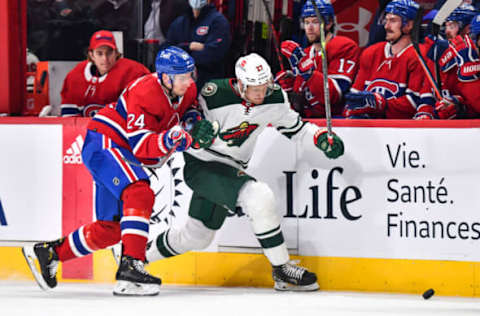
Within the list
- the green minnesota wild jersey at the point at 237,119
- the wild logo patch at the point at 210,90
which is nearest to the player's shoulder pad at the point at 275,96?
the green minnesota wild jersey at the point at 237,119

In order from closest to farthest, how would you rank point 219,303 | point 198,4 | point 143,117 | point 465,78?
point 219,303 → point 143,117 → point 465,78 → point 198,4

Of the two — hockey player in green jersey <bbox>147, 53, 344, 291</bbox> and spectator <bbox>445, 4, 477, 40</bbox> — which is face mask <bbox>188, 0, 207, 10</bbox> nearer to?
hockey player in green jersey <bbox>147, 53, 344, 291</bbox>

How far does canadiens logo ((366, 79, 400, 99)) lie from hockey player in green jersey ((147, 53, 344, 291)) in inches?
22.7

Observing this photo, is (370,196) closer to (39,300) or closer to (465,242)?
(465,242)

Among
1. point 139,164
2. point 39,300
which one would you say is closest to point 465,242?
point 139,164

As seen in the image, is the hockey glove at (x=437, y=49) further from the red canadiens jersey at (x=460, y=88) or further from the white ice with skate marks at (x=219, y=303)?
the white ice with skate marks at (x=219, y=303)

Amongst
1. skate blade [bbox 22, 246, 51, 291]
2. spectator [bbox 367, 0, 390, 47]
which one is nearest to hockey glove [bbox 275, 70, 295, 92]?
spectator [bbox 367, 0, 390, 47]

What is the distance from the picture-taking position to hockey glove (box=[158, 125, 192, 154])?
4391 millimetres

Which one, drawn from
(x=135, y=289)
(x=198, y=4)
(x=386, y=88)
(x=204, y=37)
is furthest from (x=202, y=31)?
(x=135, y=289)

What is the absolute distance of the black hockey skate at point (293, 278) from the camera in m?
4.82

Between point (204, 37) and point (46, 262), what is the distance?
191 cm

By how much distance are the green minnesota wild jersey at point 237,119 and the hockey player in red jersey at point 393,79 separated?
483mm

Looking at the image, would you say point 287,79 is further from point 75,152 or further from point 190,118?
point 75,152

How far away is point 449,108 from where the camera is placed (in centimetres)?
503
